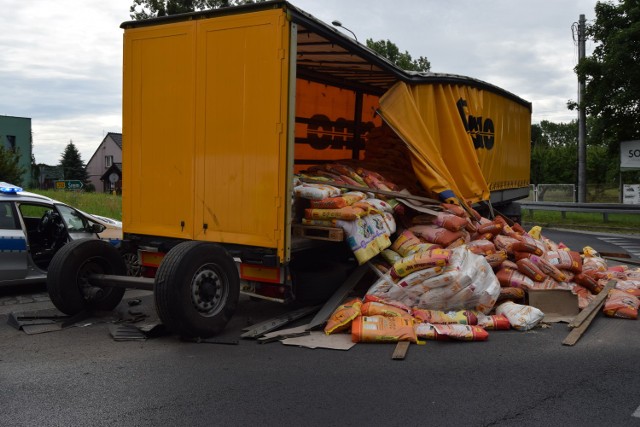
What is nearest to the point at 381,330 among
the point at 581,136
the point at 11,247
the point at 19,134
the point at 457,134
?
the point at 11,247

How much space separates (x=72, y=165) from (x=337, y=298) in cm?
7642

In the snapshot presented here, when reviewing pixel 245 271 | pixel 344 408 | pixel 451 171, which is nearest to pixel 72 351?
pixel 245 271

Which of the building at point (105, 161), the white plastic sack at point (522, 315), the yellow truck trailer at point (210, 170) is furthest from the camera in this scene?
the building at point (105, 161)

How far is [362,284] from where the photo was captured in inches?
296

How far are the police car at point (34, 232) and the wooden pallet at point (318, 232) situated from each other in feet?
9.53

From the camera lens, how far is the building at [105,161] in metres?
73.4

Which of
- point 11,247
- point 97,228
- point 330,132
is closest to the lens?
point 11,247

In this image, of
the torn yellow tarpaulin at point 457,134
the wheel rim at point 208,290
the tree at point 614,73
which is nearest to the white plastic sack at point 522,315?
the torn yellow tarpaulin at point 457,134

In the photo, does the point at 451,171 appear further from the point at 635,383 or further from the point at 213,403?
the point at 213,403

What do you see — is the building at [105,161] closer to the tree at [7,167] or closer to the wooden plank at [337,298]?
the tree at [7,167]

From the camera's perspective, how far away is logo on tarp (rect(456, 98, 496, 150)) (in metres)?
10.7

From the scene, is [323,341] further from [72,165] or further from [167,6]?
[72,165]

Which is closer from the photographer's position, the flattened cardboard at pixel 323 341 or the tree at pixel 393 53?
the flattened cardboard at pixel 323 341

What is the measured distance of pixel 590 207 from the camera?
71.8ft
